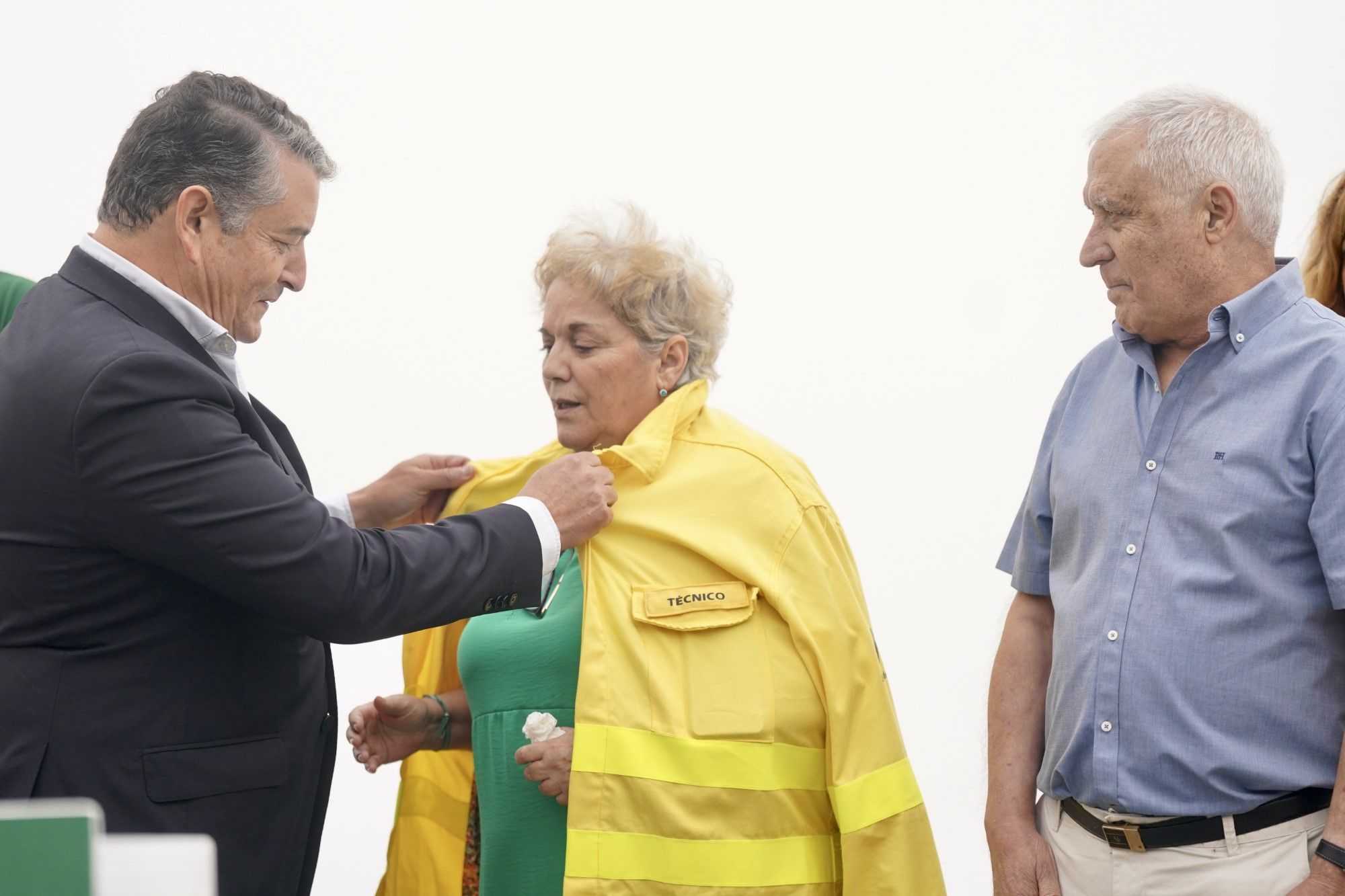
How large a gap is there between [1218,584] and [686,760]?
837mm

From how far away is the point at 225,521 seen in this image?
1672 mm

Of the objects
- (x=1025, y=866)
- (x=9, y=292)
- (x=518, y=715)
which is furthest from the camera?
(x=9, y=292)

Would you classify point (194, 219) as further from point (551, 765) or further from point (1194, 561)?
point (1194, 561)

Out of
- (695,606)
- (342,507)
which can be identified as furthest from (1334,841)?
(342,507)

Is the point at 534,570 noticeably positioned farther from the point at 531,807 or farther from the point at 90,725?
the point at 90,725

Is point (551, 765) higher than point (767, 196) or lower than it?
lower

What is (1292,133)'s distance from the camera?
10.8 feet

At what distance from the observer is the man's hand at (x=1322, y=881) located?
5.16ft

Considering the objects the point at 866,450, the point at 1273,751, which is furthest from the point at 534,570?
the point at 866,450

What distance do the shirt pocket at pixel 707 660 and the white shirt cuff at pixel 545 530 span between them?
7.3 inches

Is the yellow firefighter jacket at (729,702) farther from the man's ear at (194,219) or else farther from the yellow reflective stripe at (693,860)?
the man's ear at (194,219)

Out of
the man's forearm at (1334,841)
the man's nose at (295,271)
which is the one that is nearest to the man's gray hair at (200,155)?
the man's nose at (295,271)

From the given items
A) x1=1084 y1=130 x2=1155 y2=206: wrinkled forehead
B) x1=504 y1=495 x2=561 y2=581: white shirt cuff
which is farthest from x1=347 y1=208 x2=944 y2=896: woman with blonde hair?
x1=1084 y1=130 x2=1155 y2=206: wrinkled forehead

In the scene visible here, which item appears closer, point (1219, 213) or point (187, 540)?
point (187, 540)
